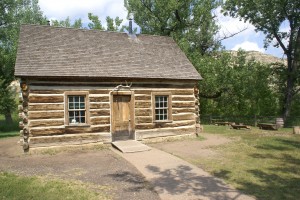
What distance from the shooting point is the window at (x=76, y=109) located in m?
12.8

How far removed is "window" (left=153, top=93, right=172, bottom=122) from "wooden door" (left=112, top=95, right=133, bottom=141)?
160 cm

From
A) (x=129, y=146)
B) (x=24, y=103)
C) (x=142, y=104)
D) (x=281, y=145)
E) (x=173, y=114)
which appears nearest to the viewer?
(x=24, y=103)

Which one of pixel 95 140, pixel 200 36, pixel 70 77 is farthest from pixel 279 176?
pixel 200 36

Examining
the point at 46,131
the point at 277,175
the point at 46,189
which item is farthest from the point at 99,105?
the point at 277,175

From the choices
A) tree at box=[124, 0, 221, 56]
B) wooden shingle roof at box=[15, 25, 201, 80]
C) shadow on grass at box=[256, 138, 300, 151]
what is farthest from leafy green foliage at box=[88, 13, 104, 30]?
shadow on grass at box=[256, 138, 300, 151]

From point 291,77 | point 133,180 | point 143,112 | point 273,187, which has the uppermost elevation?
point 291,77

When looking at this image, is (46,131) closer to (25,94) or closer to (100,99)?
(25,94)

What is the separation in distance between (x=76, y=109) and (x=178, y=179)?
653cm

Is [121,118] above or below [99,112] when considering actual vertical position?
below

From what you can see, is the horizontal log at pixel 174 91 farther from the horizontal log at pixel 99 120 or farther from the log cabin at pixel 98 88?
the horizontal log at pixel 99 120

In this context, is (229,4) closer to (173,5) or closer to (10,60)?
(173,5)

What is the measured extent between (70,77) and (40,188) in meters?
6.20

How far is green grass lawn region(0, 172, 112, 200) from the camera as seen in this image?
6.99 meters

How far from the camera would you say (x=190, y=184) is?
7953mm
